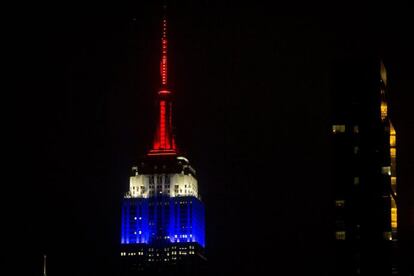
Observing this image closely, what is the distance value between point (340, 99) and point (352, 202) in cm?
1044

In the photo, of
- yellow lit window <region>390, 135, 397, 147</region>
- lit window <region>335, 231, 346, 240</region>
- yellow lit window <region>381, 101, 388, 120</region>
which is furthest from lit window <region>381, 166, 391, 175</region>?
lit window <region>335, 231, 346, 240</region>

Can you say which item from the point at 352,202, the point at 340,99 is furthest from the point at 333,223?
the point at 340,99

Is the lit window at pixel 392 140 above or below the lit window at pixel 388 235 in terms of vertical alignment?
above

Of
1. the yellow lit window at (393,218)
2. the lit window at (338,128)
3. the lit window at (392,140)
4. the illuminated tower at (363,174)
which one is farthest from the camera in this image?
the lit window at (392,140)

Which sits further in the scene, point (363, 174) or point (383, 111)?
point (383, 111)

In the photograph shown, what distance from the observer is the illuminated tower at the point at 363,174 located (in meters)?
142

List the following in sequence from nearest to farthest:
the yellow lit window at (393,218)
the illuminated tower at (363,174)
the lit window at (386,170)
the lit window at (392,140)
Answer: the illuminated tower at (363,174), the yellow lit window at (393,218), the lit window at (386,170), the lit window at (392,140)

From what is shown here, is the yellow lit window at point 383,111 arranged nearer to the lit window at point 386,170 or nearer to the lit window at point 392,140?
the lit window at point 392,140

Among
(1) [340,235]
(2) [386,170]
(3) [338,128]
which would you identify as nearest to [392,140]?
(2) [386,170]

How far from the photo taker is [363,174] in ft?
474

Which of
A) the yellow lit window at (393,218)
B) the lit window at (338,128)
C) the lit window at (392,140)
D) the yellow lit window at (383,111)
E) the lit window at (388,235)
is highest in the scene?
the yellow lit window at (383,111)

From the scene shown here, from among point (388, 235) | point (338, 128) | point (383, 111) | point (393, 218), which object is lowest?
point (388, 235)

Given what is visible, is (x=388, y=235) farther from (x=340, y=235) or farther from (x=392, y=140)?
(x=392, y=140)

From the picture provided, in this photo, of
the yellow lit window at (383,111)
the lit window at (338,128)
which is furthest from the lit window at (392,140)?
the lit window at (338,128)
